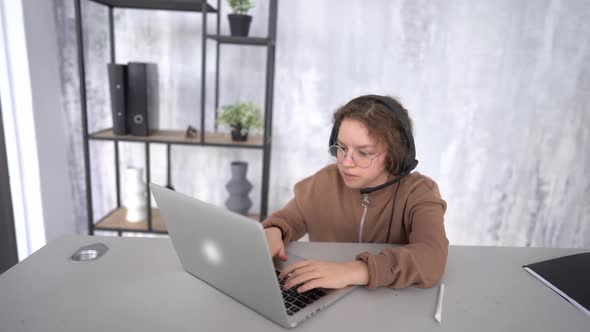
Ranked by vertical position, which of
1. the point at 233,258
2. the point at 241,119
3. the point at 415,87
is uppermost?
the point at 415,87

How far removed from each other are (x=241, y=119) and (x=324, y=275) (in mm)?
1161

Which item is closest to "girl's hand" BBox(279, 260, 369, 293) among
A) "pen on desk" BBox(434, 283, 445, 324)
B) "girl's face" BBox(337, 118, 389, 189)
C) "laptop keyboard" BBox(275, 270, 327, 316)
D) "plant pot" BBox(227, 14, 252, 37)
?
"laptop keyboard" BBox(275, 270, 327, 316)

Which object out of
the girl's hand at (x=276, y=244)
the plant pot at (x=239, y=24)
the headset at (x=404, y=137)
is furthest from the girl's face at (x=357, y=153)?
the plant pot at (x=239, y=24)

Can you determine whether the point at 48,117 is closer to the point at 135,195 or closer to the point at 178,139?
the point at 135,195

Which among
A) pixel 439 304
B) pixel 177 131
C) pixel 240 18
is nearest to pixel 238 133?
pixel 177 131

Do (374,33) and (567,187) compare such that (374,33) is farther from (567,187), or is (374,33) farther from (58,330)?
(58,330)

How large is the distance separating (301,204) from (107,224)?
3.84 ft

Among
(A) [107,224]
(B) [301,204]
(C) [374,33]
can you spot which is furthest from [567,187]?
(A) [107,224]

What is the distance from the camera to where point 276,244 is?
3.11 feet

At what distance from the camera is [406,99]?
2.08 metres

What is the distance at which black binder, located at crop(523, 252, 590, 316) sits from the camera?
81cm

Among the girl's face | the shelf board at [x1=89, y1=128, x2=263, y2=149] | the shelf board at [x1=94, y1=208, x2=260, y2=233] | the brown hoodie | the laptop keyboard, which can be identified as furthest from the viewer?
the shelf board at [x1=94, y1=208, x2=260, y2=233]

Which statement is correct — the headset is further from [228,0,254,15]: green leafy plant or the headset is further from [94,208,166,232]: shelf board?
[94,208,166,232]: shelf board

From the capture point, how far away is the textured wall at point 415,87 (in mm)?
1971
